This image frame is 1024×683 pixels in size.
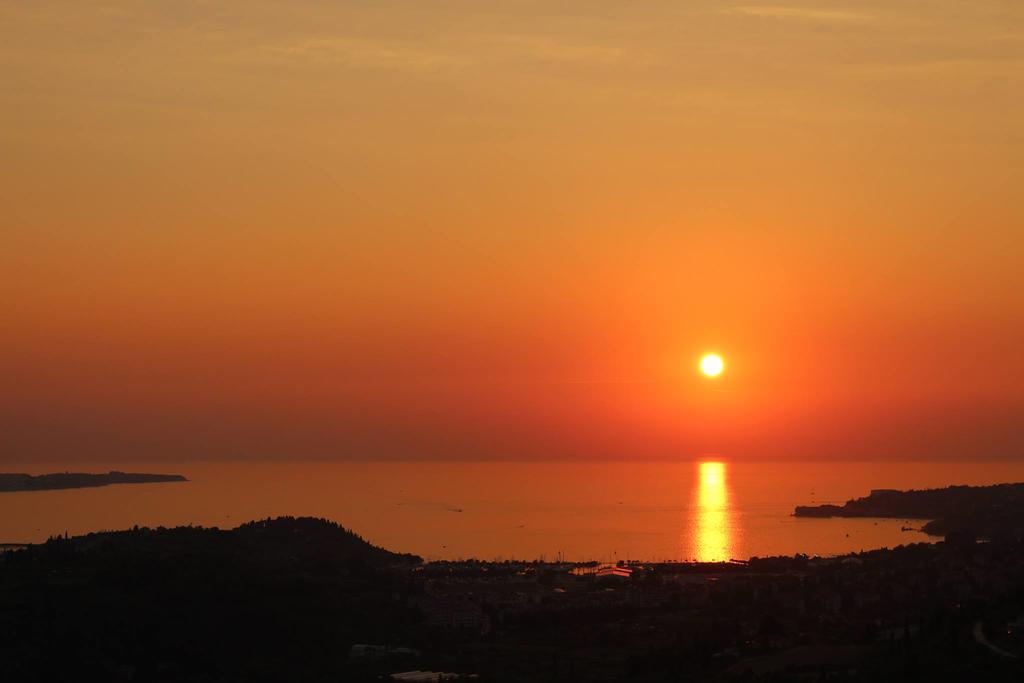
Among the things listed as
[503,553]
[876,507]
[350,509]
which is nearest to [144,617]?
[503,553]

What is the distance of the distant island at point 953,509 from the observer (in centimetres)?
13100

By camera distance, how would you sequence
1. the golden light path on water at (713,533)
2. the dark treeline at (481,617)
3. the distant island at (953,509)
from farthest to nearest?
the distant island at (953,509), the golden light path on water at (713,533), the dark treeline at (481,617)

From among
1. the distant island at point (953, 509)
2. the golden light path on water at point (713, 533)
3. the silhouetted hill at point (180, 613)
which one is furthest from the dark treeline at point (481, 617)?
the distant island at point (953, 509)

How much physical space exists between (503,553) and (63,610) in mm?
66883

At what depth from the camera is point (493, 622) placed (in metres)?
68.2

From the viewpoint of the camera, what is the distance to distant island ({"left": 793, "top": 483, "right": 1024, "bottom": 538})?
131000mm

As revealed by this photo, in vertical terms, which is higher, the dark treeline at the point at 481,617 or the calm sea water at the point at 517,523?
the calm sea water at the point at 517,523

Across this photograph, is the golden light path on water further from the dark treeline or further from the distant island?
the dark treeline

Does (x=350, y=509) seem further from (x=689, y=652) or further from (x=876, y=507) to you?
(x=689, y=652)

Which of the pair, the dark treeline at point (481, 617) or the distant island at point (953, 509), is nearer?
the dark treeline at point (481, 617)

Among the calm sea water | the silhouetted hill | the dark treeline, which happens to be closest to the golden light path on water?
the calm sea water

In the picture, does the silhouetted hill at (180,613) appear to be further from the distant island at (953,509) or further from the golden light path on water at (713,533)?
the distant island at (953,509)

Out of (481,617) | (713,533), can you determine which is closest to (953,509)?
(713,533)

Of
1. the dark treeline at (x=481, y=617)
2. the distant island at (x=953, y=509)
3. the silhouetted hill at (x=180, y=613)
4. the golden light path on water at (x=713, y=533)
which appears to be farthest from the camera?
the distant island at (x=953, y=509)
